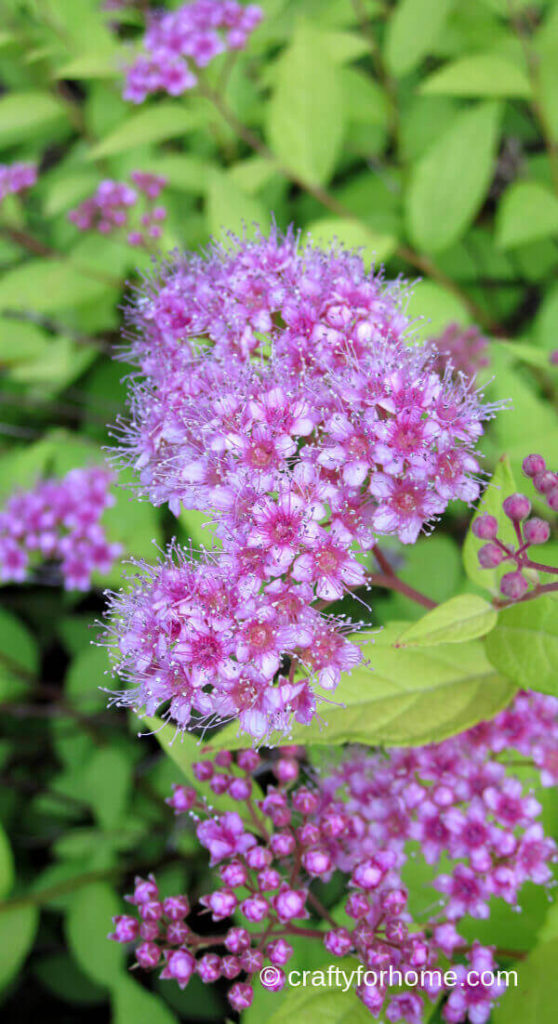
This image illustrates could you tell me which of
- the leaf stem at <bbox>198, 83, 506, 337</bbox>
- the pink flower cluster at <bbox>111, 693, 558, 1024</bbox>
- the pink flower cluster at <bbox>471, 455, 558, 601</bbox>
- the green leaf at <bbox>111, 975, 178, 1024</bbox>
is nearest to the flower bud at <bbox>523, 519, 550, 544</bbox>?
the pink flower cluster at <bbox>471, 455, 558, 601</bbox>

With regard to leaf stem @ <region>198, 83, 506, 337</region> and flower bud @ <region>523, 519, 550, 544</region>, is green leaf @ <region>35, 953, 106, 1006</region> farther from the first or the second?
leaf stem @ <region>198, 83, 506, 337</region>

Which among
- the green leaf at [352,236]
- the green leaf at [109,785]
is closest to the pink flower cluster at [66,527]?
the green leaf at [109,785]

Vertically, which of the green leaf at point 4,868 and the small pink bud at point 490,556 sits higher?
the small pink bud at point 490,556

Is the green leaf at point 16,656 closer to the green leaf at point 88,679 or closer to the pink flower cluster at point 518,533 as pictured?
the green leaf at point 88,679

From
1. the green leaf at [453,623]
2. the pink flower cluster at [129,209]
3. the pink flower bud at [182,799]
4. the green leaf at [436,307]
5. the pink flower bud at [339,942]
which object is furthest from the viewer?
the pink flower cluster at [129,209]

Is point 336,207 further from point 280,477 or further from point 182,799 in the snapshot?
point 182,799

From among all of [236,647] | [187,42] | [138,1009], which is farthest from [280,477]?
[187,42]
